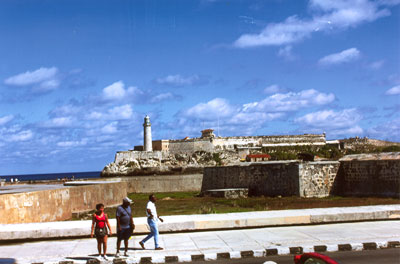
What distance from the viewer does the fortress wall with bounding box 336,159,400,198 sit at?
757 inches

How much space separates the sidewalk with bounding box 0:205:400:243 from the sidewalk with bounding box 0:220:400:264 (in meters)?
0.18

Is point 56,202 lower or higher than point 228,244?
higher

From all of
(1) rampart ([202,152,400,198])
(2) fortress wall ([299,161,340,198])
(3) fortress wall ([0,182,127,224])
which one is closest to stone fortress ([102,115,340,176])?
(1) rampart ([202,152,400,198])

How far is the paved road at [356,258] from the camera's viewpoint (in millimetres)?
8133

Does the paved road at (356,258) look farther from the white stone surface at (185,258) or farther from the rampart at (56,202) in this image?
the rampart at (56,202)

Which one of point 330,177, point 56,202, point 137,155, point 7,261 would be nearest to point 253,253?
point 7,261

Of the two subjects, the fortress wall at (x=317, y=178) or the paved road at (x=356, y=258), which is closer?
the paved road at (x=356, y=258)

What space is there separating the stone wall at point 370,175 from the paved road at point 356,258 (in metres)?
10.9

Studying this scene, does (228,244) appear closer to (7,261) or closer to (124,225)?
(124,225)

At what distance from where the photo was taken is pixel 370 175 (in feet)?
67.2

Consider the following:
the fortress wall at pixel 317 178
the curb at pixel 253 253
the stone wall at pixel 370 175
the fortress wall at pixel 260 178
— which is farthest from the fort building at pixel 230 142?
the curb at pixel 253 253

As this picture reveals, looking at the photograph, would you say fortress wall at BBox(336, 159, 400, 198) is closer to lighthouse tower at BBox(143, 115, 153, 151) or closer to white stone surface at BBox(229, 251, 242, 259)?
white stone surface at BBox(229, 251, 242, 259)

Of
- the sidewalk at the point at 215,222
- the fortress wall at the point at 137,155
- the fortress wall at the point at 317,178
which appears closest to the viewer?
the sidewalk at the point at 215,222

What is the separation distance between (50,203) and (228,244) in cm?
949
